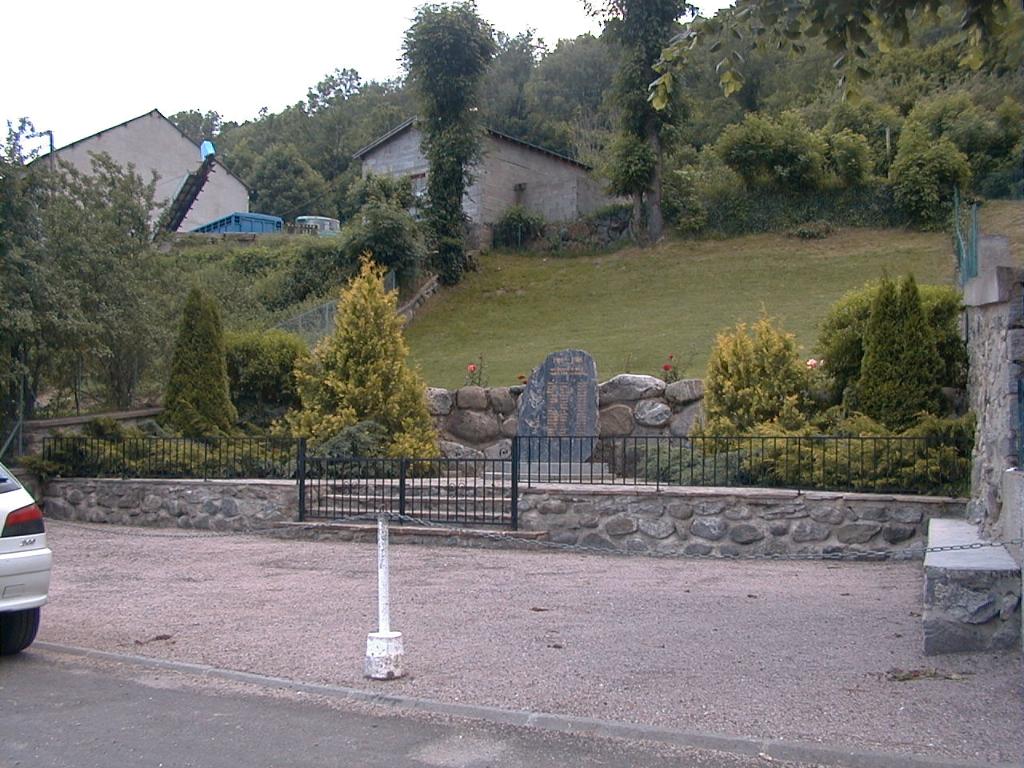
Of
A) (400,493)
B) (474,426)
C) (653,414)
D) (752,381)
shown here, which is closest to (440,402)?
(474,426)

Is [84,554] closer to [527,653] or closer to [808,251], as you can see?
[527,653]

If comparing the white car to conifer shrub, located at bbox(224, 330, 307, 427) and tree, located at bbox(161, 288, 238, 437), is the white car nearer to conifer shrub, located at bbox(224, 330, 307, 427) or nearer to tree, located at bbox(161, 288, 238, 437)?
tree, located at bbox(161, 288, 238, 437)

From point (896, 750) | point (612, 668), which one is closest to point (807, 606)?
point (612, 668)

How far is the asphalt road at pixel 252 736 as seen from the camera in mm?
5164

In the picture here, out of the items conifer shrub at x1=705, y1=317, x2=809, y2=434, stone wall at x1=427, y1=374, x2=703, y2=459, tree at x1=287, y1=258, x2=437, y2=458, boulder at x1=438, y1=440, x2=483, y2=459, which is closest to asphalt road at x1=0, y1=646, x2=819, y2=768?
tree at x1=287, y1=258, x2=437, y2=458

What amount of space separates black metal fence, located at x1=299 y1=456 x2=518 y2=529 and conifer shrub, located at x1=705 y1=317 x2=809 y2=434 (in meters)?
3.61

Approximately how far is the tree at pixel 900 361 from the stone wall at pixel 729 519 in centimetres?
239

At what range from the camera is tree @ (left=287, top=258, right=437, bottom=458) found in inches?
664

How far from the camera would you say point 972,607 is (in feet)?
22.0

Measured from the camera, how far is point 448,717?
5.91m

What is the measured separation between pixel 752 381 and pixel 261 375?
9797 mm

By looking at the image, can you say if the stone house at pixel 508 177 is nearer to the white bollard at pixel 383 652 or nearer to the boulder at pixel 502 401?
the boulder at pixel 502 401

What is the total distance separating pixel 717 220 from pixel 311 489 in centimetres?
2706

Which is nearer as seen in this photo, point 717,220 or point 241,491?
point 241,491
